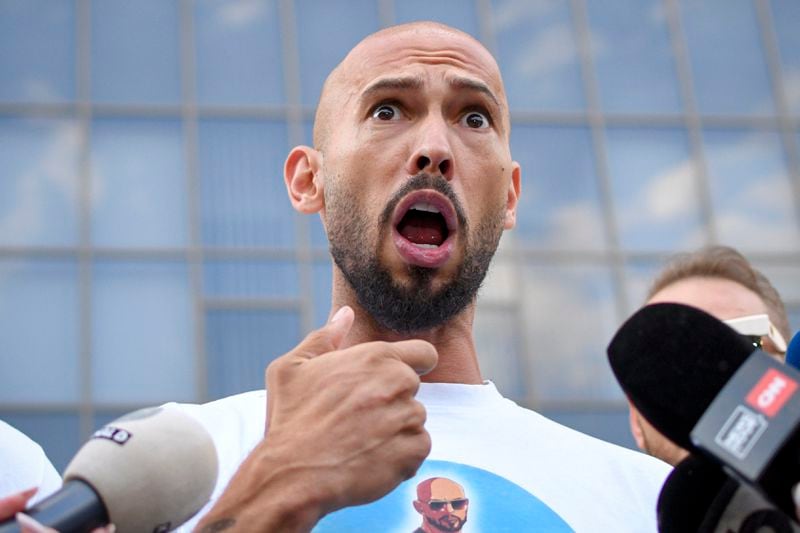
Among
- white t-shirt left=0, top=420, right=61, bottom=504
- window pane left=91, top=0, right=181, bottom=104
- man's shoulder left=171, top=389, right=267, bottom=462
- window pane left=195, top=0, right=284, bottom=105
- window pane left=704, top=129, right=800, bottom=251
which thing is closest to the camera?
white t-shirt left=0, top=420, right=61, bottom=504

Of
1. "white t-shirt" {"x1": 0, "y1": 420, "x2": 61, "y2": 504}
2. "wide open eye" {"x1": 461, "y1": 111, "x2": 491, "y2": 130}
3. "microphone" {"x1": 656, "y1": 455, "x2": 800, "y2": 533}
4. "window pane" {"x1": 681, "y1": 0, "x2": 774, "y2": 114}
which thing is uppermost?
"window pane" {"x1": 681, "y1": 0, "x2": 774, "y2": 114}

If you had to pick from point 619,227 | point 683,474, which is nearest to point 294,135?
point 619,227

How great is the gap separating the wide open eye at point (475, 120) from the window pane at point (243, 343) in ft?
27.7

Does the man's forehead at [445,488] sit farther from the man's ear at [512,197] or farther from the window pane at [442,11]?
the window pane at [442,11]

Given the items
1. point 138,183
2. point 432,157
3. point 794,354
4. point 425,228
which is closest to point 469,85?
point 432,157

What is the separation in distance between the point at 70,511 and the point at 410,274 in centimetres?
145

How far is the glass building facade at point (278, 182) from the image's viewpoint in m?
11.8

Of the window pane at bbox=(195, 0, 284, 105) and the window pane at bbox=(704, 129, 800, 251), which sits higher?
the window pane at bbox=(195, 0, 284, 105)

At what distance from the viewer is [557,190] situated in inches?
510

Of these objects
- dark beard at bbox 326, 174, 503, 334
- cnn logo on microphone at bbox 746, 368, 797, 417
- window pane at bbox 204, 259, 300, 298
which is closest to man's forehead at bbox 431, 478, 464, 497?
dark beard at bbox 326, 174, 503, 334

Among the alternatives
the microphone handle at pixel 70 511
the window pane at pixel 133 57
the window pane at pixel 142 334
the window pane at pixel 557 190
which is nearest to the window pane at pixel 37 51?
the window pane at pixel 133 57

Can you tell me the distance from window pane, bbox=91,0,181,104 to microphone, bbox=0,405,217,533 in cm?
1093

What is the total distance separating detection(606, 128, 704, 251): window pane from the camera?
13.0 m

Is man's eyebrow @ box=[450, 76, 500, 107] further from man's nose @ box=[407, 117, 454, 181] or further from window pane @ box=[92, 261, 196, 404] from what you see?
window pane @ box=[92, 261, 196, 404]
